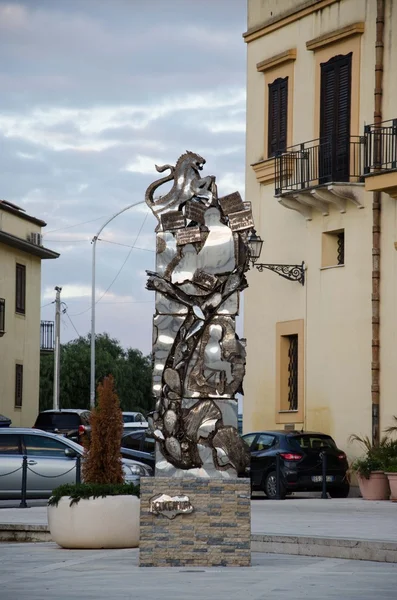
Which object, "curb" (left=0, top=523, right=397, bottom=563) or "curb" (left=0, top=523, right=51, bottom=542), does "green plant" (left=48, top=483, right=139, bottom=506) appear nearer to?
"curb" (left=0, top=523, right=397, bottom=563)

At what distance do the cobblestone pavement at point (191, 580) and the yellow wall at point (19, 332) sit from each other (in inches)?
1373

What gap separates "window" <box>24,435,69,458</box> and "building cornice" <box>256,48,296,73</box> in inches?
450

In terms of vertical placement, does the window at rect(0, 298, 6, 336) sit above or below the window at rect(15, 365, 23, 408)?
above

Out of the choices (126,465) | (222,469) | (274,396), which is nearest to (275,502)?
(126,465)

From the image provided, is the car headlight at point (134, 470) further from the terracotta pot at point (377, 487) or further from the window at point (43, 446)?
the terracotta pot at point (377, 487)

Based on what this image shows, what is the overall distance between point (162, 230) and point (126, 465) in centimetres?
1163

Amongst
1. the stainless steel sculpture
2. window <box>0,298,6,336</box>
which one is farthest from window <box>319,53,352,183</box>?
window <box>0,298,6,336</box>

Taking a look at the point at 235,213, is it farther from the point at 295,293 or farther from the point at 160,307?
the point at 295,293

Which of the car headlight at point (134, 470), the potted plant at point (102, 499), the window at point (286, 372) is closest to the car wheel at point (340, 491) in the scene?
the window at point (286, 372)

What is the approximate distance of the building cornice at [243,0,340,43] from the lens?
31.4 m

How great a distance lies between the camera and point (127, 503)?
53.5 ft

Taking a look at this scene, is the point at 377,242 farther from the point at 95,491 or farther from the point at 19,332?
the point at 19,332

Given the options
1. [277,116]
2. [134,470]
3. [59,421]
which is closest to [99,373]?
[59,421]

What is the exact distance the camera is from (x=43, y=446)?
86.2 feet
